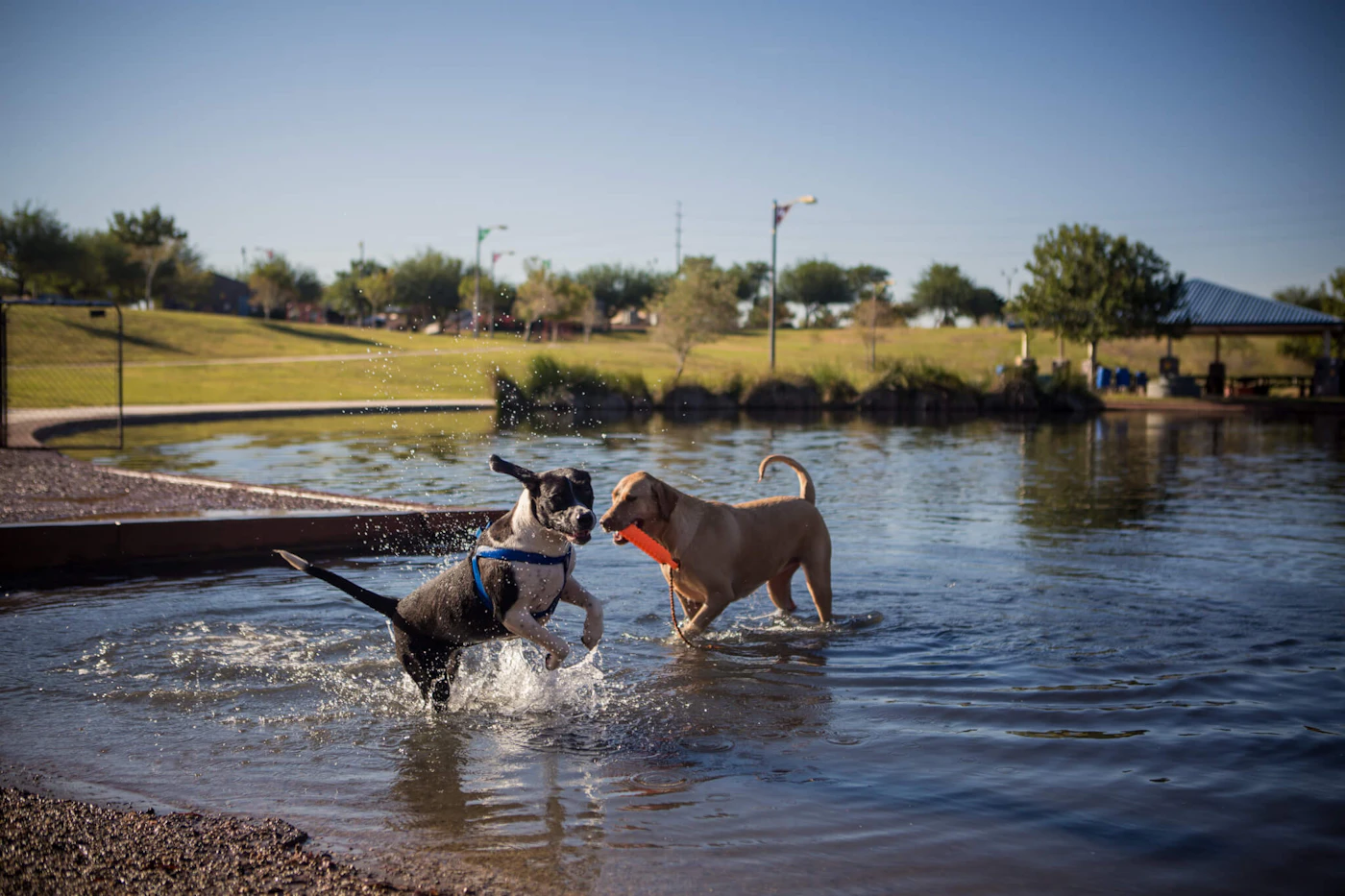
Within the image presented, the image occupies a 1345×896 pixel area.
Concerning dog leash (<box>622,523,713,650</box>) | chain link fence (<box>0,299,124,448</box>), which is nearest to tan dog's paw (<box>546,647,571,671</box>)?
dog leash (<box>622,523,713,650</box>)

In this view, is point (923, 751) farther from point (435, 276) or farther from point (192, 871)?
point (435, 276)

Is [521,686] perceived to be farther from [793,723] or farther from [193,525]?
[193,525]

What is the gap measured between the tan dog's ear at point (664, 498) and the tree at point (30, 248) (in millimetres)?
72285

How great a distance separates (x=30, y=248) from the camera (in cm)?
6550

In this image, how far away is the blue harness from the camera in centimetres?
520

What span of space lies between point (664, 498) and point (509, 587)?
5.93ft

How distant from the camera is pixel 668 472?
53.7 feet

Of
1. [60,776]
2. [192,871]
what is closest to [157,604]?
[60,776]

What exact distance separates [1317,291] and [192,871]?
336 feet

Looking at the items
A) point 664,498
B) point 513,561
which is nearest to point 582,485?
point 513,561

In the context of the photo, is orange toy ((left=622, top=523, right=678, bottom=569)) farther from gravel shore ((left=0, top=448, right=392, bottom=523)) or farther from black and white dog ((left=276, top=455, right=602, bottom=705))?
gravel shore ((left=0, top=448, right=392, bottom=523))

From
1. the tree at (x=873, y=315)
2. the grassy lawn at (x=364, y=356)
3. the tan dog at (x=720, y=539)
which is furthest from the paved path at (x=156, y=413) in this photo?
the tree at (x=873, y=315)

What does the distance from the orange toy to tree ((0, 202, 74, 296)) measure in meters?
72.2

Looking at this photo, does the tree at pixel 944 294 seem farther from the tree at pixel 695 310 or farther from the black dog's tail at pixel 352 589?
the black dog's tail at pixel 352 589
